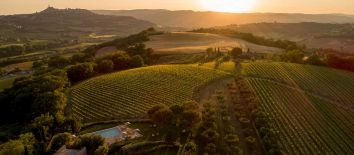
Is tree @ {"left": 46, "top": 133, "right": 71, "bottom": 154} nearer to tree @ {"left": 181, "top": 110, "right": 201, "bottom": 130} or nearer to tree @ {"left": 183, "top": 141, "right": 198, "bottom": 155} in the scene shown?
tree @ {"left": 183, "top": 141, "right": 198, "bottom": 155}

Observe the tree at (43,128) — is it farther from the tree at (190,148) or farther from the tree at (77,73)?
the tree at (77,73)

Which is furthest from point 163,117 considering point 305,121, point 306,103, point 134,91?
point 306,103

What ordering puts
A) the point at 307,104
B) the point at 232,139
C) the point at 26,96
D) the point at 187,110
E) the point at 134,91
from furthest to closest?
the point at 134,91, the point at 26,96, the point at 307,104, the point at 187,110, the point at 232,139

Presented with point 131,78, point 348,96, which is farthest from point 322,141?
point 131,78

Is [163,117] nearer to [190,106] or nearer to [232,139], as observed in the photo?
[190,106]

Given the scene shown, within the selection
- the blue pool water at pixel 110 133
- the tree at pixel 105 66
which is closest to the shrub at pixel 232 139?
the blue pool water at pixel 110 133
